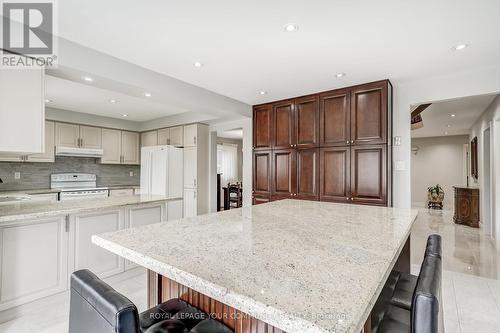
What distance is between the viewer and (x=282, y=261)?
0.89 meters

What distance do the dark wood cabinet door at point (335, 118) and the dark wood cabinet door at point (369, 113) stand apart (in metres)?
0.08

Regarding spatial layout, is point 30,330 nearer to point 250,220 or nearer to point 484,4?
point 250,220

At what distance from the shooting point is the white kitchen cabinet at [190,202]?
504 centimetres

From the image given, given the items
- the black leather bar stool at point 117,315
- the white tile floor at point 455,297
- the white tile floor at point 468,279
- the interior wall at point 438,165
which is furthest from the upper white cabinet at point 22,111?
→ the interior wall at point 438,165

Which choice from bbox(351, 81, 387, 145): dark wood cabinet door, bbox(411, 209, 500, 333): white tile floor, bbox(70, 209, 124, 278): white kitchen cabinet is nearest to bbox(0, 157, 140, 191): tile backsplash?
bbox(70, 209, 124, 278): white kitchen cabinet

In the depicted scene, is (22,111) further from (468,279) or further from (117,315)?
(468,279)

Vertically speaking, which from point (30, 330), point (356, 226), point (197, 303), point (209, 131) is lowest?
point (30, 330)

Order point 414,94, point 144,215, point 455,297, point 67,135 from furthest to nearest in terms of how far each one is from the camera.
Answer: point 67,135
point 414,94
point 144,215
point 455,297

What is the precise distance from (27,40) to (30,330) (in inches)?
88.3

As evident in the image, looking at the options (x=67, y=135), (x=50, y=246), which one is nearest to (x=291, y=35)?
(x=50, y=246)

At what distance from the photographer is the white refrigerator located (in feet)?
15.3

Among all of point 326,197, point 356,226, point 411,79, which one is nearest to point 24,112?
point 356,226

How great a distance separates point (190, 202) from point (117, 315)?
14.8 feet

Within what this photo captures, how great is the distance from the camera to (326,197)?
3.54 m
